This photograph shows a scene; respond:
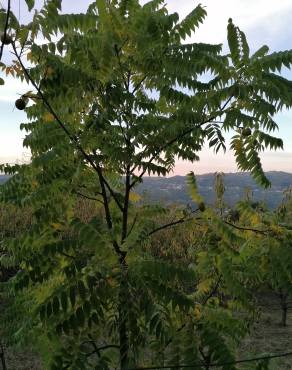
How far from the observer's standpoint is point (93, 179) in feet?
15.0

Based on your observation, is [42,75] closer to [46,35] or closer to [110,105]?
[46,35]

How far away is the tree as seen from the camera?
11.0ft

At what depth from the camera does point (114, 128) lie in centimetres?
401

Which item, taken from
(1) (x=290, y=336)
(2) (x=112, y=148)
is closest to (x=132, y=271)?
(2) (x=112, y=148)

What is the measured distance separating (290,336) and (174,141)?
11.4 metres

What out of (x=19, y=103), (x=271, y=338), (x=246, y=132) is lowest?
(x=271, y=338)

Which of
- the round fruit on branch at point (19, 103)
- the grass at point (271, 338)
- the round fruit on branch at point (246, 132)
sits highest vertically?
the round fruit on branch at point (19, 103)

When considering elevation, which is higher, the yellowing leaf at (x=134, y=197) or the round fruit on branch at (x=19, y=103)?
the round fruit on branch at (x=19, y=103)

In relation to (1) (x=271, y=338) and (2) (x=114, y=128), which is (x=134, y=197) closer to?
(2) (x=114, y=128)

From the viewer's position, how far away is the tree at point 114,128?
3.36 m

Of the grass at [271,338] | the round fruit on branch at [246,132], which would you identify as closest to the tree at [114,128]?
the round fruit on branch at [246,132]

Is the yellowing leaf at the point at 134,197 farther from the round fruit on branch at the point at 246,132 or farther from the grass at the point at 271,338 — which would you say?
the grass at the point at 271,338

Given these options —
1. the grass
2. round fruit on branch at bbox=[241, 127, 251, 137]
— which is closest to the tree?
round fruit on branch at bbox=[241, 127, 251, 137]

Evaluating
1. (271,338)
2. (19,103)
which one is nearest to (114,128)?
(19,103)
